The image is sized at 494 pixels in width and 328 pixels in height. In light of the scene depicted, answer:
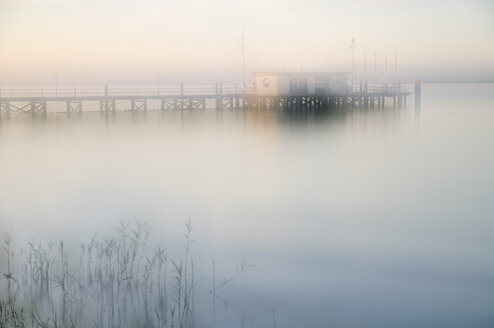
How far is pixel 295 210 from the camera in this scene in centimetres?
1664

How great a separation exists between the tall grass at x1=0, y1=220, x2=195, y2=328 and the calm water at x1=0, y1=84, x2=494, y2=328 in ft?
1.58

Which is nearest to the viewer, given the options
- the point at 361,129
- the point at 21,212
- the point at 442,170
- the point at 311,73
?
the point at 21,212

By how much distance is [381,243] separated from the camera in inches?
524

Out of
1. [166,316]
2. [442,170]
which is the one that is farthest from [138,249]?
[442,170]

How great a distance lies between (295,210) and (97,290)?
7412mm

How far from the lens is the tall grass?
9.12 m

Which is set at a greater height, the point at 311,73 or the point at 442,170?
the point at 311,73

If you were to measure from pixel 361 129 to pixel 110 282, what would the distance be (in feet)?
96.9

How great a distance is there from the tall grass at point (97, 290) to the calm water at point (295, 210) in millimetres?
481

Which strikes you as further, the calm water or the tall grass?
the calm water

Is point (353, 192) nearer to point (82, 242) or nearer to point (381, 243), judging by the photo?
point (381, 243)

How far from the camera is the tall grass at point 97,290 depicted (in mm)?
9125

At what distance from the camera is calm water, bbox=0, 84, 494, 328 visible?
33.3ft

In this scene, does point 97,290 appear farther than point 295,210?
No
